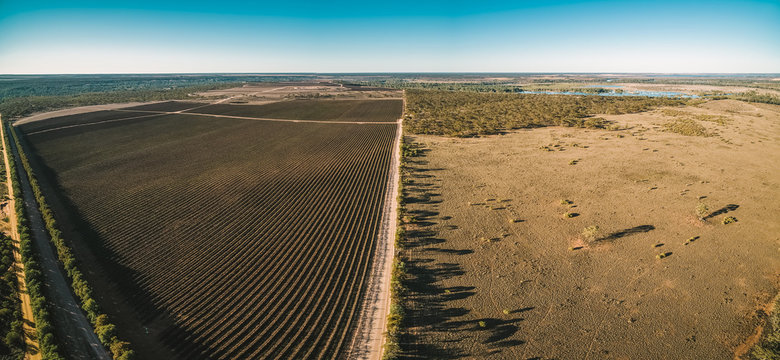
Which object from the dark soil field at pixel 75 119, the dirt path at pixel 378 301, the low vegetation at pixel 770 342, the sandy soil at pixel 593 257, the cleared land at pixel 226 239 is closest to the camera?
the low vegetation at pixel 770 342

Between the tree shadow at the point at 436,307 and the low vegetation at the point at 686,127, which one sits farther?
the low vegetation at the point at 686,127

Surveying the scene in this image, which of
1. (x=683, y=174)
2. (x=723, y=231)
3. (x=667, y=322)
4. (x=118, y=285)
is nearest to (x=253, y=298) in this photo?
(x=118, y=285)

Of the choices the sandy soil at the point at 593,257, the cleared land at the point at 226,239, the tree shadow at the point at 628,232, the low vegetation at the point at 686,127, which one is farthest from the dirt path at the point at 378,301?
the low vegetation at the point at 686,127

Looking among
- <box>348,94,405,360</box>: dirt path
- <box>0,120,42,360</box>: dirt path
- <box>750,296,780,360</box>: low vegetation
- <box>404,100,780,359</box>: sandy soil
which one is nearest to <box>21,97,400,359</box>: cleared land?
<box>348,94,405,360</box>: dirt path

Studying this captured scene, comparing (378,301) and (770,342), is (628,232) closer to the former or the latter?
(770,342)

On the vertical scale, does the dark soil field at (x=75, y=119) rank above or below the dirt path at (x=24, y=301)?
above

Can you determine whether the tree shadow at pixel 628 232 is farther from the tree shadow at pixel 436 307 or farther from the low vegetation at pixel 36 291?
the low vegetation at pixel 36 291
